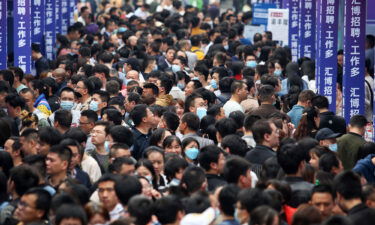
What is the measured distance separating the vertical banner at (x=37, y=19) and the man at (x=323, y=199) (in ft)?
54.3

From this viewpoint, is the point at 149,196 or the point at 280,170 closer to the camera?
the point at 149,196

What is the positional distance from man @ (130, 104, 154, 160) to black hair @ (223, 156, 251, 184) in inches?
125

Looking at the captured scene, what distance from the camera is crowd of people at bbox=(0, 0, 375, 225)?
1084 centimetres

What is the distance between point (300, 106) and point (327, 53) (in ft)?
15.3

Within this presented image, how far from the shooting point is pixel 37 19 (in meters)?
27.4

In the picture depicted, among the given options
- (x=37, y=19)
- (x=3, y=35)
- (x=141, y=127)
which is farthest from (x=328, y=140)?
(x=37, y=19)

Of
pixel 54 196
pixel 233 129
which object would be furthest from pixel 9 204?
pixel 233 129

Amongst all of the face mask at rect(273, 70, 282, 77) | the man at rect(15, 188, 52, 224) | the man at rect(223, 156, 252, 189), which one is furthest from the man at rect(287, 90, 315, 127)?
the man at rect(15, 188, 52, 224)

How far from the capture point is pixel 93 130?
14500 mm

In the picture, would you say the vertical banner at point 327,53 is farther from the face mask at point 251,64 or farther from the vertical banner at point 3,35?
the vertical banner at point 3,35

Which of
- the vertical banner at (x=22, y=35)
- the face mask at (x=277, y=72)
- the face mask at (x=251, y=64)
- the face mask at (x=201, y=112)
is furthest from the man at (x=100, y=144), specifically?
the face mask at (x=251, y=64)

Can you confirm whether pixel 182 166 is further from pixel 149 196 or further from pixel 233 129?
pixel 233 129

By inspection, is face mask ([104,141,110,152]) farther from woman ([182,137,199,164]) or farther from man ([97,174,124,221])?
man ([97,174,124,221])

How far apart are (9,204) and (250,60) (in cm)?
1318
